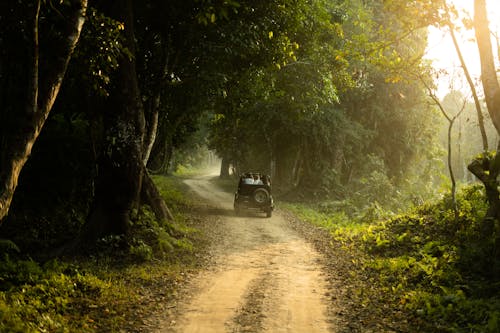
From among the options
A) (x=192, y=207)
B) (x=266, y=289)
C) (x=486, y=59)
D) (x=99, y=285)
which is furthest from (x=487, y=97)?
(x=192, y=207)

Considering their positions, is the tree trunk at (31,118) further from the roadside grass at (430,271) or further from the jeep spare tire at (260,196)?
the jeep spare tire at (260,196)

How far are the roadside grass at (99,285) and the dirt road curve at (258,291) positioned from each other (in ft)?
2.47

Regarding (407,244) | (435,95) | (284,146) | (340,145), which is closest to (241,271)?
(407,244)

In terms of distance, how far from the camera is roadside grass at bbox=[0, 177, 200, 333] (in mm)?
6605

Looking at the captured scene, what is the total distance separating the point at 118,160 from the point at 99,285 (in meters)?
4.03

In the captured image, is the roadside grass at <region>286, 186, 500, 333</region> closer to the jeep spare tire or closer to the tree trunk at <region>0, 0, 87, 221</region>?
A: the jeep spare tire

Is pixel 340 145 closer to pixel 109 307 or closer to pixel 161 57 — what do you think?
pixel 161 57

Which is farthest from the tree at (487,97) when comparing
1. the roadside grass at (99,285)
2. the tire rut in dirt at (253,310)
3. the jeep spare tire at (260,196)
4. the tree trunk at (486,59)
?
the jeep spare tire at (260,196)

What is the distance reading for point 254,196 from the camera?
20891 mm

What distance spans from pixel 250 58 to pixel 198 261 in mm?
8288

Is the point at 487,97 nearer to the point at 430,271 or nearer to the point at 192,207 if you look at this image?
the point at 430,271

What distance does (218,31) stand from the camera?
1441 centimetres

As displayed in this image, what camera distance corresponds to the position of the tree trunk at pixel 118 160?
11.5m

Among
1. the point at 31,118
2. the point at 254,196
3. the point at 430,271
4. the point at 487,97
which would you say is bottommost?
the point at 430,271
